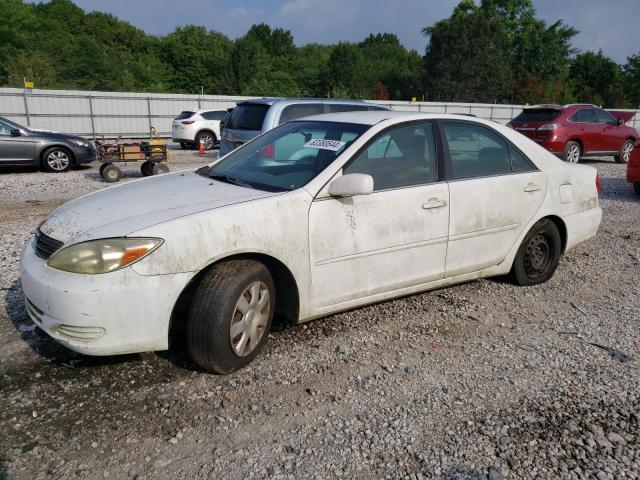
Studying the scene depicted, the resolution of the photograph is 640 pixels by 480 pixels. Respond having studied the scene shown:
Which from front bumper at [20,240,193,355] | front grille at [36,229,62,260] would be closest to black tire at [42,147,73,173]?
front grille at [36,229,62,260]

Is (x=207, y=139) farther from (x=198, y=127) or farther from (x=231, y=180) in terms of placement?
(x=231, y=180)

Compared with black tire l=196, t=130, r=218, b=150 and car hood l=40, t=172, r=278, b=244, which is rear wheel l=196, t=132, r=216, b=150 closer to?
black tire l=196, t=130, r=218, b=150

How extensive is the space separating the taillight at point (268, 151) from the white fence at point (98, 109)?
62.4ft

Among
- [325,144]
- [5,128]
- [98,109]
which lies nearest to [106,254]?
[325,144]

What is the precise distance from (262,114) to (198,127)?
1120 centimetres

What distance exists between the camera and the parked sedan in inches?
471

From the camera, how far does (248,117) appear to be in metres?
8.80

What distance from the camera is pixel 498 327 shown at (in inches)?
158

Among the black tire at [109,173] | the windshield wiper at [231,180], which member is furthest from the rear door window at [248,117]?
the windshield wiper at [231,180]

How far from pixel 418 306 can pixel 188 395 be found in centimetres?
211

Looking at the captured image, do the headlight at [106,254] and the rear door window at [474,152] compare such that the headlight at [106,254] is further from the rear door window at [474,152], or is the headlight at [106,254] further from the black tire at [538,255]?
the black tire at [538,255]

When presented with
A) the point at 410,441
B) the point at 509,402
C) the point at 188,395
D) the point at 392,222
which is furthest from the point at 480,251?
the point at 188,395

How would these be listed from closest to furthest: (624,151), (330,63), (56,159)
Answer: (56,159), (624,151), (330,63)

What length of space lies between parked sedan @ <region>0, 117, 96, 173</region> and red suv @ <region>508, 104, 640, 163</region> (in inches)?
443
